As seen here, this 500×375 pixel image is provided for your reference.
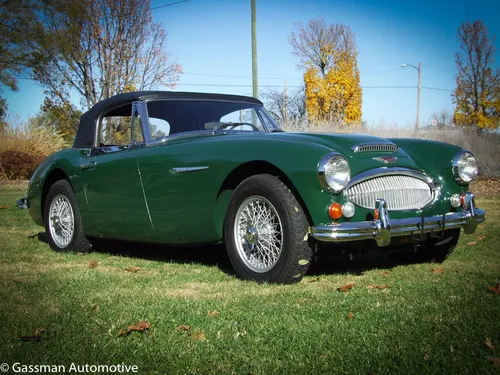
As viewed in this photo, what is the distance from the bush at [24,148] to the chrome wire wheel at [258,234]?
1596 cm

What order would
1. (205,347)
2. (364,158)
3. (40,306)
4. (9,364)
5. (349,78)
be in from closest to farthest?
(9,364) → (205,347) → (40,306) → (364,158) → (349,78)

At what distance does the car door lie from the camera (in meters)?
5.35

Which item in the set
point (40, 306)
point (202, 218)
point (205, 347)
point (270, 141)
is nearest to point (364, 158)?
point (270, 141)

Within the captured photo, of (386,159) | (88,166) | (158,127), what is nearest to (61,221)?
(88,166)

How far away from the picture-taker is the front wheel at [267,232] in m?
4.15

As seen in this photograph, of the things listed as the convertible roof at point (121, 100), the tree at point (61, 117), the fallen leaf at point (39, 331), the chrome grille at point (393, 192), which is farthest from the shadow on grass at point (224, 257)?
the tree at point (61, 117)

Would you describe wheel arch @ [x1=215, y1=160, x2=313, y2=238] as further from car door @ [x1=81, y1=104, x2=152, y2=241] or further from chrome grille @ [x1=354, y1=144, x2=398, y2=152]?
car door @ [x1=81, y1=104, x2=152, y2=241]

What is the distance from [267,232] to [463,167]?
1793mm

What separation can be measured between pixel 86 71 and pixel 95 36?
1405 mm

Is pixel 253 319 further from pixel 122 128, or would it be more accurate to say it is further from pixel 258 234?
pixel 122 128

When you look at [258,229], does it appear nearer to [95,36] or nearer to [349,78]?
[95,36]

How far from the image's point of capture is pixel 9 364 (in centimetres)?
277

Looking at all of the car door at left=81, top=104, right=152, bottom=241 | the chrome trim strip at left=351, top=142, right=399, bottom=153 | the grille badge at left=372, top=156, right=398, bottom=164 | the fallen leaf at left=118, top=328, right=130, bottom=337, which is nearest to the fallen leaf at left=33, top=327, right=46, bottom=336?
the fallen leaf at left=118, top=328, right=130, bottom=337

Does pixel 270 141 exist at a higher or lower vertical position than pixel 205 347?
higher
